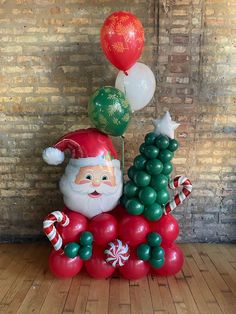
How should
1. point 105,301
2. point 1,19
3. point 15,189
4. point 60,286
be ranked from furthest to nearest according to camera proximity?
1. point 15,189
2. point 1,19
3. point 60,286
4. point 105,301

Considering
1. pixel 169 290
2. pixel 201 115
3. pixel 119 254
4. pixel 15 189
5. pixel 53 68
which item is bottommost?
pixel 169 290

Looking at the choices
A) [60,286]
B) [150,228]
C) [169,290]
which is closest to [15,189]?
[60,286]

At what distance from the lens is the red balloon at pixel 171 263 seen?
2.70 meters

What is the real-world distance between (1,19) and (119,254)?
6.96 feet

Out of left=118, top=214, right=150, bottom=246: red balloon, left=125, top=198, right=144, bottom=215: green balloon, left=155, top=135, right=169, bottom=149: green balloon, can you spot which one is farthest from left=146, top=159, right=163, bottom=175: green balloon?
left=118, top=214, right=150, bottom=246: red balloon

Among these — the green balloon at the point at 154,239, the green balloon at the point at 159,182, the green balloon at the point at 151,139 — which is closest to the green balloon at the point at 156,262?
the green balloon at the point at 154,239

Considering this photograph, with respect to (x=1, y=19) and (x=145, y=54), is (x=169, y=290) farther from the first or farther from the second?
(x=1, y=19)

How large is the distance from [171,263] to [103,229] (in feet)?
1.86

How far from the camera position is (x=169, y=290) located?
8.38ft

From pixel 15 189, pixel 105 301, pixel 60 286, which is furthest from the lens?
pixel 15 189

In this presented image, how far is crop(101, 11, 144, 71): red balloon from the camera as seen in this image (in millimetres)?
2516

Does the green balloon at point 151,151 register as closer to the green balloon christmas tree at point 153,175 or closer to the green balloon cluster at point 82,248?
the green balloon christmas tree at point 153,175

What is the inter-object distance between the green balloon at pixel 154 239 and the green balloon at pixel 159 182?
13.0 inches

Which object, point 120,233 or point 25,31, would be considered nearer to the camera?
point 120,233
